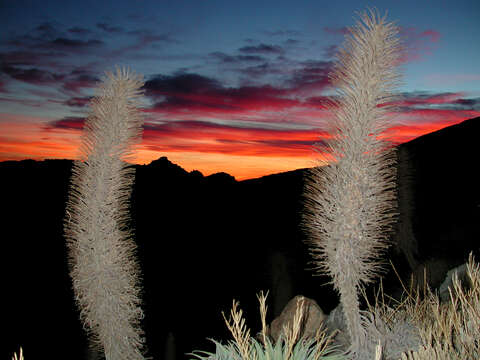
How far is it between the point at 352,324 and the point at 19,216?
41.9 feet

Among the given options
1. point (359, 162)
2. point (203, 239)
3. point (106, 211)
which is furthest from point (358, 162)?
point (203, 239)

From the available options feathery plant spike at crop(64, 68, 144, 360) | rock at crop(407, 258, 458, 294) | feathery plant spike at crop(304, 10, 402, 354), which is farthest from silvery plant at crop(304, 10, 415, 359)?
rock at crop(407, 258, 458, 294)

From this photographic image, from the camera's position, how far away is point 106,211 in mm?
4180

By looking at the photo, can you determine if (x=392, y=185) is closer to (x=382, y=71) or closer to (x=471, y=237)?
(x=382, y=71)

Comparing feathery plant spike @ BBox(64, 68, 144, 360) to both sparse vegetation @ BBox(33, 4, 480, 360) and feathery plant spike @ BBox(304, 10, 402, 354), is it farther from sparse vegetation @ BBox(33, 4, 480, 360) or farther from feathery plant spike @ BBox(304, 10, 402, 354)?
feathery plant spike @ BBox(304, 10, 402, 354)

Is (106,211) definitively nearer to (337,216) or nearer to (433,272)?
(337,216)

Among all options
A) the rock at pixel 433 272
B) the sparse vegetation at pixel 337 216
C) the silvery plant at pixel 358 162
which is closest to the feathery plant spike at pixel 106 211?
the sparse vegetation at pixel 337 216

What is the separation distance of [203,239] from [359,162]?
1250cm

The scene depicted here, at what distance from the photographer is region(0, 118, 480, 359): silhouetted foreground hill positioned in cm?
777

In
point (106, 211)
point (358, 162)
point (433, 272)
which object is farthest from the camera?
point (433, 272)

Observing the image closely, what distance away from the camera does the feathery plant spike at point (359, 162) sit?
311 centimetres

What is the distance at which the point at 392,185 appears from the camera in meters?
3.13

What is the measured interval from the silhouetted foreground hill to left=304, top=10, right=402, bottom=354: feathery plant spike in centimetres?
444

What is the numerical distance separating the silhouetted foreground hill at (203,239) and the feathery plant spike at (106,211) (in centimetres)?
528
